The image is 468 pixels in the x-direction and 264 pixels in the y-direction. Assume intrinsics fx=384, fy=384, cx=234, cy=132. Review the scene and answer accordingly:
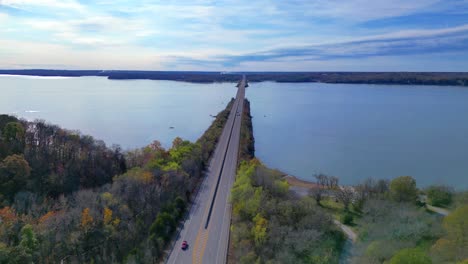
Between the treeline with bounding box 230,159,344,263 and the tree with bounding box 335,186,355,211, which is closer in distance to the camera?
the treeline with bounding box 230,159,344,263

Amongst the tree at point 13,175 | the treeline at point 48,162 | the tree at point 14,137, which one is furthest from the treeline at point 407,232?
the tree at point 14,137

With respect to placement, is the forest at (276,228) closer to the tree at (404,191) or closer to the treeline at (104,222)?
the treeline at (104,222)

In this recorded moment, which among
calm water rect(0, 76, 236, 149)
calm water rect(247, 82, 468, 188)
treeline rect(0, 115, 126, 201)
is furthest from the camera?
calm water rect(0, 76, 236, 149)

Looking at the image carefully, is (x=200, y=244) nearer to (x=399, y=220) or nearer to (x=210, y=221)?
(x=210, y=221)

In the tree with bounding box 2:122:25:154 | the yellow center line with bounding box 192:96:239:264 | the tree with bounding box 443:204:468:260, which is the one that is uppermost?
the tree with bounding box 2:122:25:154

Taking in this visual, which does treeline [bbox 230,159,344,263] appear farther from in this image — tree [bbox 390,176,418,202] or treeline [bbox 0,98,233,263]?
tree [bbox 390,176,418,202]

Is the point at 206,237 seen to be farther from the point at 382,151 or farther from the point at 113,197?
the point at 382,151

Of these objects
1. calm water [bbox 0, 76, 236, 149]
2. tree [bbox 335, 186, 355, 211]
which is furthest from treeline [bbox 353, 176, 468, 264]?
calm water [bbox 0, 76, 236, 149]
